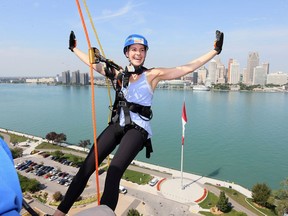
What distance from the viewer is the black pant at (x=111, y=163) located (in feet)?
6.03

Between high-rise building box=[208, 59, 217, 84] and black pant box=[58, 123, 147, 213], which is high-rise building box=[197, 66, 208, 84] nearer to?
high-rise building box=[208, 59, 217, 84]

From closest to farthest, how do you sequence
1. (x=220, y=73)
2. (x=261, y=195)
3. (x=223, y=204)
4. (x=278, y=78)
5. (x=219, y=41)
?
(x=219, y=41), (x=223, y=204), (x=261, y=195), (x=278, y=78), (x=220, y=73)

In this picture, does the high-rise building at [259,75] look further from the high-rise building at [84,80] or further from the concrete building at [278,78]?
the high-rise building at [84,80]

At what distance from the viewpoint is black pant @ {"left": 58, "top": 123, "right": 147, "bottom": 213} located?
1.84 meters

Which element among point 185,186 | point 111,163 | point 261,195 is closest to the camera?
point 111,163

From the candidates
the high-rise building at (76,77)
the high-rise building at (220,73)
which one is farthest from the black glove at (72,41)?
the high-rise building at (76,77)

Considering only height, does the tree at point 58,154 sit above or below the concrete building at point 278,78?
below

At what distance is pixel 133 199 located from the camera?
14508mm

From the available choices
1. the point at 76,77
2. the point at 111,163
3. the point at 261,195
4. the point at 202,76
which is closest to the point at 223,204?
the point at 261,195

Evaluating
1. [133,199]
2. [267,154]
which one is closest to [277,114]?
[267,154]

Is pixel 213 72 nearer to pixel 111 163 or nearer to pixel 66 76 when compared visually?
pixel 66 76

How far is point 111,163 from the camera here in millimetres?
1913

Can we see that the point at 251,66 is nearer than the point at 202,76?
Yes

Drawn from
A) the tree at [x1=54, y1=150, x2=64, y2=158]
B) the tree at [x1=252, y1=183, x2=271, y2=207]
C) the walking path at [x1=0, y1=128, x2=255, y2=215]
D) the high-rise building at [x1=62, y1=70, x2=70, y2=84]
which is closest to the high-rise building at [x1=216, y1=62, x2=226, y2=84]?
the high-rise building at [x1=62, y1=70, x2=70, y2=84]
